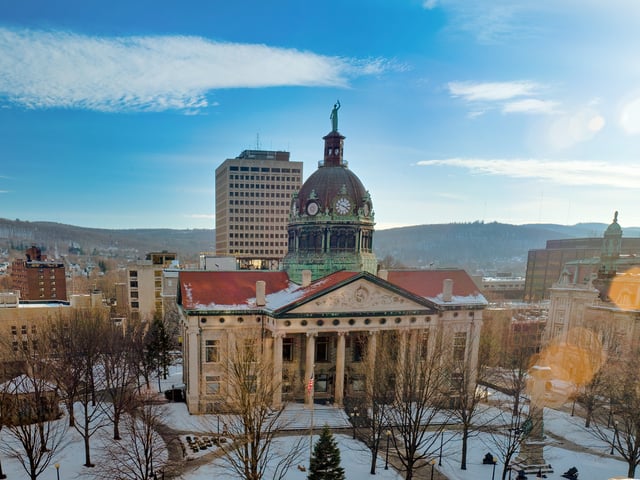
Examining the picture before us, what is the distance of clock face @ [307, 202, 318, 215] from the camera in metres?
46.6

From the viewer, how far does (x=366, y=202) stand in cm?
4769

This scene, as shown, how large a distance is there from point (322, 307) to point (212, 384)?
13.5 metres

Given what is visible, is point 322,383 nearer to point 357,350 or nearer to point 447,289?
point 357,350

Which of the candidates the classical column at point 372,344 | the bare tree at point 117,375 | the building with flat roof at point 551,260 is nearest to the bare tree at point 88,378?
the bare tree at point 117,375

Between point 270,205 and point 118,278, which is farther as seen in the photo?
point 118,278

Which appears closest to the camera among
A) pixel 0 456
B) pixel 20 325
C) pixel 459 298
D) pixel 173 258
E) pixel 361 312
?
pixel 0 456

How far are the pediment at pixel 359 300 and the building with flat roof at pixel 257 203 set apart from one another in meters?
95.3

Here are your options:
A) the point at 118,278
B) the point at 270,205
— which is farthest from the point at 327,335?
the point at 118,278

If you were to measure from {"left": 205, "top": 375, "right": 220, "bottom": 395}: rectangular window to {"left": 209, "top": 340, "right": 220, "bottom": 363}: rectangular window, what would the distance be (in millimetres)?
1688

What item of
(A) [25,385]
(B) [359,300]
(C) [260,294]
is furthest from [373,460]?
(A) [25,385]

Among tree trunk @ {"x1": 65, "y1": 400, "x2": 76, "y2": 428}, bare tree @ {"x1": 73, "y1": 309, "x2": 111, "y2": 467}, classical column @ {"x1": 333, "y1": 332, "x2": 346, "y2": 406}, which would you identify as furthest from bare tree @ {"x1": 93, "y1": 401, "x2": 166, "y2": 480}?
classical column @ {"x1": 333, "y1": 332, "x2": 346, "y2": 406}

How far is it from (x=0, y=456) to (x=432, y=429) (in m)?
35.0

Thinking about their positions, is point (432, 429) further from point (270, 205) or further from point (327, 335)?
point (270, 205)

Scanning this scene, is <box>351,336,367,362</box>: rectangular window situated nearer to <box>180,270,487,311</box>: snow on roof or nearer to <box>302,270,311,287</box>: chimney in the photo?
<box>180,270,487,311</box>: snow on roof
